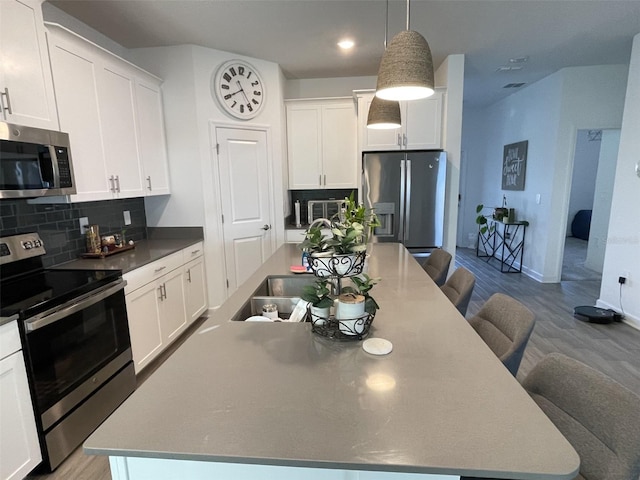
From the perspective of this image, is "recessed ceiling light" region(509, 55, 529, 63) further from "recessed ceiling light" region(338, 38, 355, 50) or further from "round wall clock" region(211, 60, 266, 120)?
"round wall clock" region(211, 60, 266, 120)

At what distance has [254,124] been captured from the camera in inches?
150

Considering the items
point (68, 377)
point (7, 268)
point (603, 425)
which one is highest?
point (7, 268)

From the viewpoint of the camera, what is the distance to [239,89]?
3658 mm

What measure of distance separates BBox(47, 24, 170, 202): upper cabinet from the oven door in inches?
31.6

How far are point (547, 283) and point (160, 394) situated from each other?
5099 mm

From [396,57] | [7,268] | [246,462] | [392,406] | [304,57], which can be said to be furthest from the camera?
[304,57]

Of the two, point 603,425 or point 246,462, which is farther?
point 603,425

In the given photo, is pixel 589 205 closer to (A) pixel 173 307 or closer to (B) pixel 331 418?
(A) pixel 173 307

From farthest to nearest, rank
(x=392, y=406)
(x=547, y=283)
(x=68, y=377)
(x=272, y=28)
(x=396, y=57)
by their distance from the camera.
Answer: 1. (x=547, y=283)
2. (x=272, y=28)
3. (x=68, y=377)
4. (x=396, y=57)
5. (x=392, y=406)

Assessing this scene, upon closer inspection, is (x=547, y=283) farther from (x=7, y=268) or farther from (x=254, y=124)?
(x=7, y=268)

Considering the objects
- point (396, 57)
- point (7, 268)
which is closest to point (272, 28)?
point (396, 57)

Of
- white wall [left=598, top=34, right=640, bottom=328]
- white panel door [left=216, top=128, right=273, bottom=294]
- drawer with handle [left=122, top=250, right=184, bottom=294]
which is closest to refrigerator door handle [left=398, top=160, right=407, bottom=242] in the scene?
white panel door [left=216, top=128, right=273, bottom=294]

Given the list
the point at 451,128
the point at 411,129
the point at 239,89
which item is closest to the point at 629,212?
the point at 451,128

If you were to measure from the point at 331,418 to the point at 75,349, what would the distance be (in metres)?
1.68
